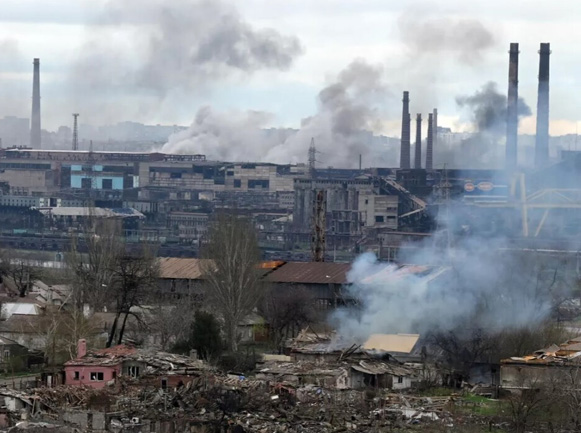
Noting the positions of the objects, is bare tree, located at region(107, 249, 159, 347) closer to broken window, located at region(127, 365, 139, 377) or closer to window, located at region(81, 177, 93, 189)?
broken window, located at region(127, 365, 139, 377)

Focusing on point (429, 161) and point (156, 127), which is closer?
point (429, 161)

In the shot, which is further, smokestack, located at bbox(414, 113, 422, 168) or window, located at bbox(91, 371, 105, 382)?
smokestack, located at bbox(414, 113, 422, 168)

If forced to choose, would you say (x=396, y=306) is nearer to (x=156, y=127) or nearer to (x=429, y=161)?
(x=429, y=161)

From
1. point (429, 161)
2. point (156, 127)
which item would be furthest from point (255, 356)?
point (156, 127)

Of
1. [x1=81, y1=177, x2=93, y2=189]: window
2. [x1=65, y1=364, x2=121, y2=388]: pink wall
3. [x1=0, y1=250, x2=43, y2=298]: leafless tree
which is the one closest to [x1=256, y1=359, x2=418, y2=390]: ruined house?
[x1=65, y1=364, x2=121, y2=388]: pink wall

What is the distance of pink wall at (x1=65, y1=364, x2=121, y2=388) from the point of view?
2530 cm

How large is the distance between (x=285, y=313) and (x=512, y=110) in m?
41.9

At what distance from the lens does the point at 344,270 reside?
38156mm

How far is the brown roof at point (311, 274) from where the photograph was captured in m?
37.8

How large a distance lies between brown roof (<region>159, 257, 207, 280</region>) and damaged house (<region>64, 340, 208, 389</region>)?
12023mm

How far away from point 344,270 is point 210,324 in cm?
975

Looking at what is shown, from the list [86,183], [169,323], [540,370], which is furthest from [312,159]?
[540,370]

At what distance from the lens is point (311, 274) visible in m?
38.7

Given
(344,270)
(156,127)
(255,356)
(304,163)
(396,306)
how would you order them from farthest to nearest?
(156,127), (304,163), (344,270), (396,306), (255,356)
